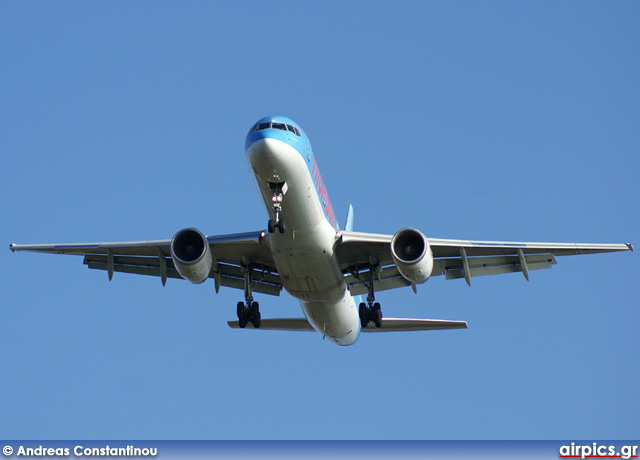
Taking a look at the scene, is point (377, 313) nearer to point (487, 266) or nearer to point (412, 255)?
point (412, 255)

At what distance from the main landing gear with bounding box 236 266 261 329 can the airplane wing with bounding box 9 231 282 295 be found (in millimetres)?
335

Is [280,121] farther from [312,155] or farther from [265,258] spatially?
[265,258]

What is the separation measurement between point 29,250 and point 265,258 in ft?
24.9

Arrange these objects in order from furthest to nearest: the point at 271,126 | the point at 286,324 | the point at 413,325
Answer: the point at 286,324 < the point at 413,325 < the point at 271,126

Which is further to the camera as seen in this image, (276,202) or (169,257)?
(169,257)

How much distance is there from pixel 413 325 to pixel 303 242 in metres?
7.29

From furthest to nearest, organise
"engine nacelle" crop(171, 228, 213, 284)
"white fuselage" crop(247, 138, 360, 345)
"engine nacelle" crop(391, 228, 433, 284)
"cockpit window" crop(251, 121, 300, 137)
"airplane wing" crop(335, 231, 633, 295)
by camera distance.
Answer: "airplane wing" crop(335, 231, 633, 295) < "engine nacelle" crop(171, 228, 213, 284) < "engine nacelle" crop(391, 228, 433, 284) < "cockpit window" crop(251, 121, 300, 137) < "white fuselage" crop(247, 138, 360, 345)

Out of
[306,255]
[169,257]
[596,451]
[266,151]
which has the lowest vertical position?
[596,451]

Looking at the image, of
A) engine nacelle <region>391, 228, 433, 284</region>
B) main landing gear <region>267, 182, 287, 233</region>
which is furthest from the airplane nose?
engine nacelle <region>391, 228, 433, 284</region>

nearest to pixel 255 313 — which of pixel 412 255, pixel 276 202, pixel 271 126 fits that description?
pixel 412 255

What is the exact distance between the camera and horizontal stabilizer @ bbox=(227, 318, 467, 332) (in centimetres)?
3247

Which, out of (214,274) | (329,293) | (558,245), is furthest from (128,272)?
(558,245)

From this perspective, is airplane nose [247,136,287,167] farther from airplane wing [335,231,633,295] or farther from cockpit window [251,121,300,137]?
airplane wing [335,231,633,295]

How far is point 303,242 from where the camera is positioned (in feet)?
90.5
